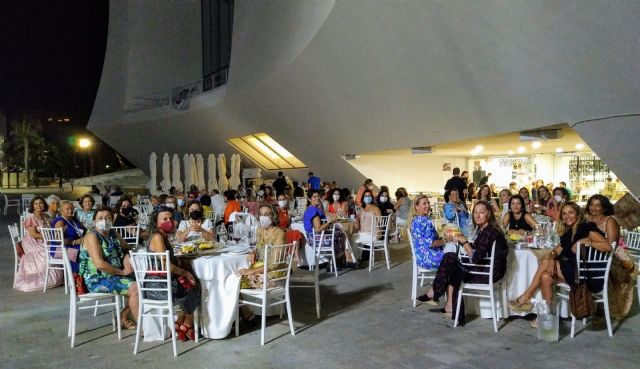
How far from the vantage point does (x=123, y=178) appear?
105 feet

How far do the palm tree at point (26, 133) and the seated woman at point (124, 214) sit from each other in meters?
39.8

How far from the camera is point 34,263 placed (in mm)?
6992

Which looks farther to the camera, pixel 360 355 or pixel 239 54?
pixel 239 54

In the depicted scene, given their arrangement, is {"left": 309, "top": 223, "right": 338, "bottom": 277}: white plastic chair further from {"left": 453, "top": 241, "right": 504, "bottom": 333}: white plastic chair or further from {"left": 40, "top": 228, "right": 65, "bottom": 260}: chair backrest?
{"left": 40, "top": 228, "right": 65, "bottom": 260}: chair backrest

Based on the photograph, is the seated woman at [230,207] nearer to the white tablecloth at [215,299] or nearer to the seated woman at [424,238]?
the seated woman at [424,238]

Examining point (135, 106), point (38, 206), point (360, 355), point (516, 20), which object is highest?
point (135, 106)

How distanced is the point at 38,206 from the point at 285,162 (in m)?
17.2

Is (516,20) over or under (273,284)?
over

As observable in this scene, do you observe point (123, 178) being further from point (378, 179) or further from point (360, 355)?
point (360, 355)

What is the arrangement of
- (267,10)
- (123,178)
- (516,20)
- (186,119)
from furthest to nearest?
(123,178) < (186,119) < (267,10) < (516,20)

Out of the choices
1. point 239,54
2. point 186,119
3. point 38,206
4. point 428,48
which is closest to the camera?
point 38,206

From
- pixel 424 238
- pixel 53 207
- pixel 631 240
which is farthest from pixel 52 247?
pixel 631 240

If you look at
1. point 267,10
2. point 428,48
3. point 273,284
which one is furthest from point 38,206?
point 267,10

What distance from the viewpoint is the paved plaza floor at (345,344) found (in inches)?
165
